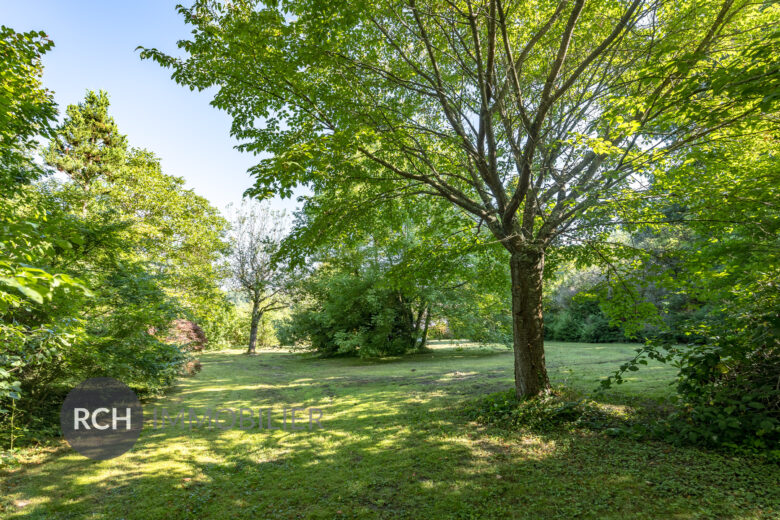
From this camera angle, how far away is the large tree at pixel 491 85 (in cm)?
455

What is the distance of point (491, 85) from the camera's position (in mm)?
4906

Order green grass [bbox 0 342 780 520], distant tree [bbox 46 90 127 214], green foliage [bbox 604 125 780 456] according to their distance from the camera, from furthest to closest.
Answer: distant tree [bbox 46 90 127 214]
green foliage [bbox 604 125 780 456]
green grass [bbox 0 342 780 520]

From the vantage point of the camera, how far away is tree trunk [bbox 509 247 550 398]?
18.7 ft

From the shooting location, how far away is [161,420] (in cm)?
638

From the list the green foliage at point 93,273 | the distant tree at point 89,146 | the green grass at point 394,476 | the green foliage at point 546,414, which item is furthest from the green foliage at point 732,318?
the distant tree at point 89,146

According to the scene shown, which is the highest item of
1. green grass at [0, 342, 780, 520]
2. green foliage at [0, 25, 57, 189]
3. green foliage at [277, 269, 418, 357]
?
green foliage at [0, 25, 57, 189]

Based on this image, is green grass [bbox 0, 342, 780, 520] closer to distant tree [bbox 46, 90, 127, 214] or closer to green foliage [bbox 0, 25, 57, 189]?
green foliage [bbox 0, 25, 57, 189]

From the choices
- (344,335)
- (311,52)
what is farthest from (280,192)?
(344,335)
